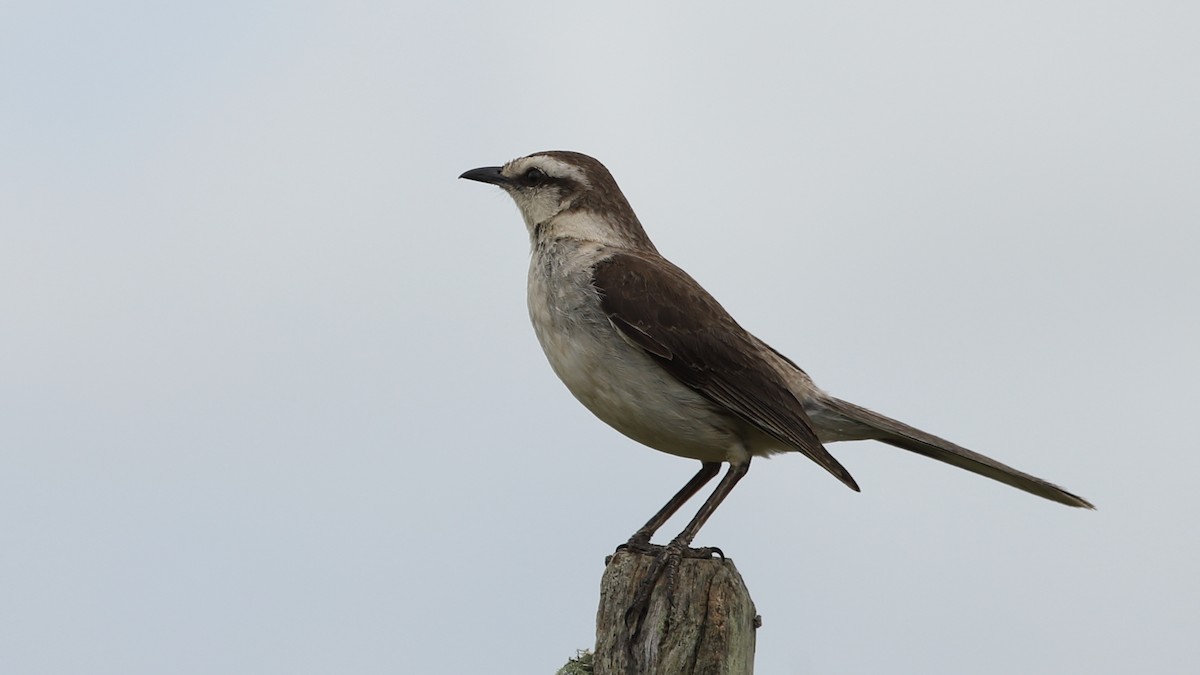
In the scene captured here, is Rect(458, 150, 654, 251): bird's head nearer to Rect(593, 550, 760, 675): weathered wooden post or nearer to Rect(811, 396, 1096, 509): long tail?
Rect(811, 396, 1096, 509): long tail

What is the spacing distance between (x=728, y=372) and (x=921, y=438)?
136 centimetres

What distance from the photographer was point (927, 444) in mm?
8164

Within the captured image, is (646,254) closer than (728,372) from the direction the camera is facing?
No

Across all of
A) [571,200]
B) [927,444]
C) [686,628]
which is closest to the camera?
[686,628]

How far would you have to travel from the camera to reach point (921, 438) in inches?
320

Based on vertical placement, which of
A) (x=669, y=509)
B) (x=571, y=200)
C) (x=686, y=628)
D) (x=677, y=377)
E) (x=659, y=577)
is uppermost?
(x=571, y=200)

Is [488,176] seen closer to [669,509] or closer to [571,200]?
[571,200]

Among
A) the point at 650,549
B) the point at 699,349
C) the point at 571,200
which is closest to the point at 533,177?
the point at 571,200

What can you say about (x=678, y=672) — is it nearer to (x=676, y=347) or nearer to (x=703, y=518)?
(x=703, y=518)

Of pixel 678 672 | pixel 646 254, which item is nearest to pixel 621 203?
pixel 646 254

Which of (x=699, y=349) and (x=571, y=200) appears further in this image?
(x=571, y=200)

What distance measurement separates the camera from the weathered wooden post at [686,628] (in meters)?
5.96

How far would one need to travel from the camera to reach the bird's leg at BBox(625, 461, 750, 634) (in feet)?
20.3

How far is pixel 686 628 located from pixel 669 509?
1855 mm
